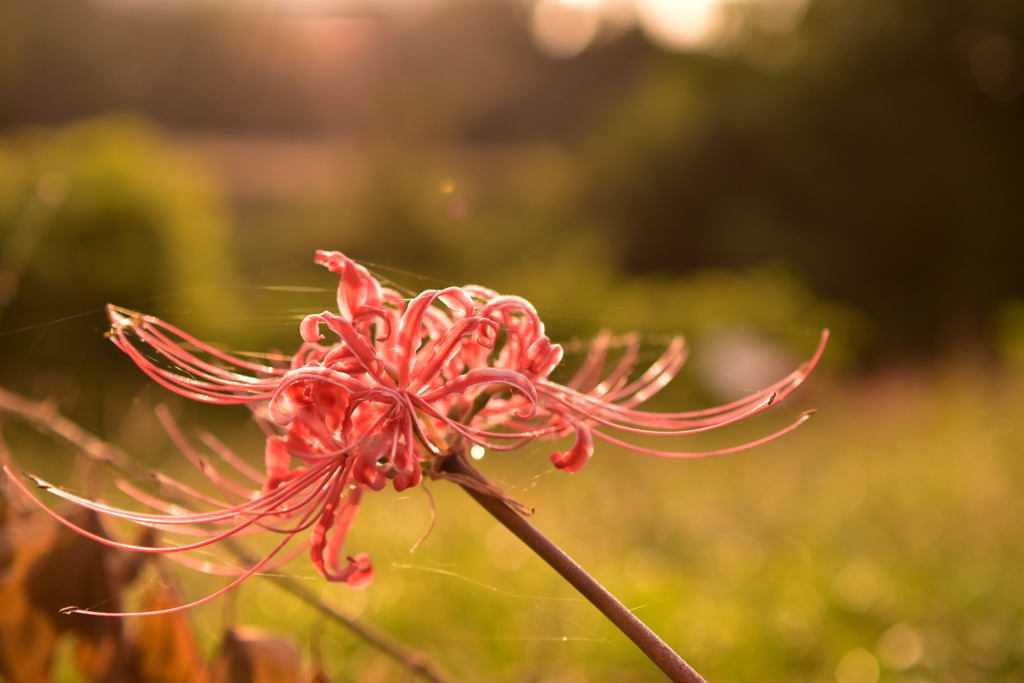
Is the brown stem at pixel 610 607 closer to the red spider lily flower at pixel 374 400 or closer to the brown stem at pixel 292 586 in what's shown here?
the red spider lily flower at pixel 374 400

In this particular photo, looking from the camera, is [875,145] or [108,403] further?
[875,145]

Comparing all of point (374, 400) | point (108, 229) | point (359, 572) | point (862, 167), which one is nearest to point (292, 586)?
point (359, 572)

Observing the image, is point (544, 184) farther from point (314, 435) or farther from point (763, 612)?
point (314, 435)

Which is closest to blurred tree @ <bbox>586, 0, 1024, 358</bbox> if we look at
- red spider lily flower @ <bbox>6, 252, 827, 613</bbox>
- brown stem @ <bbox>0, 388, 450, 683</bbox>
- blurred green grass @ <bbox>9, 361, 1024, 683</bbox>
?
blurred green grass @ <bbox>9, 361, 1024, 683</bbox>

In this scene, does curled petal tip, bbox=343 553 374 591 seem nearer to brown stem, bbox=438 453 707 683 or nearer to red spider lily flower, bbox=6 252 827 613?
red spider lily flower, bbox=6 252 827 613

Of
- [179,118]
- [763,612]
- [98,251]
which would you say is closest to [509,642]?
[763,612]

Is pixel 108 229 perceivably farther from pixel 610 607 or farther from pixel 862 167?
pixel 862 167
